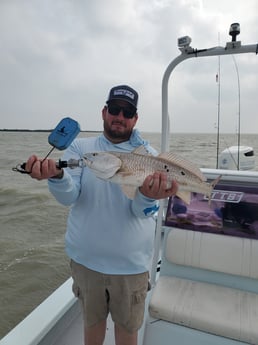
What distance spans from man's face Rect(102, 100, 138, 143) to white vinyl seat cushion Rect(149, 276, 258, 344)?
1433 millimetres

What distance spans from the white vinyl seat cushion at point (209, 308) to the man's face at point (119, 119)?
1.43 meters

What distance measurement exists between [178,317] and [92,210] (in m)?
1.19

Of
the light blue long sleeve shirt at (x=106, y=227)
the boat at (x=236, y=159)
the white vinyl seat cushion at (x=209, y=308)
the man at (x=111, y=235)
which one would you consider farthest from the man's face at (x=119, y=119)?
the boat at (x=236, y=159)

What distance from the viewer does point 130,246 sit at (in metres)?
1.96

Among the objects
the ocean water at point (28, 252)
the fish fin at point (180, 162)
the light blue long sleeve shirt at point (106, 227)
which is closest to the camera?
the fish fin at point (180, 162)

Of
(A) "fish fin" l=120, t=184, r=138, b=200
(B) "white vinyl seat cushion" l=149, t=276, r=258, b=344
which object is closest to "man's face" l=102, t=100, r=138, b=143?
(A) "fish fin" l=120, t=184, r=138, b=200

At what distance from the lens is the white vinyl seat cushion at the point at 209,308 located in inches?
90.4

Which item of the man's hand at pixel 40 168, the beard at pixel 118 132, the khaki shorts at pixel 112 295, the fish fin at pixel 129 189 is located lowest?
the khaki shorts at pixel 112 295

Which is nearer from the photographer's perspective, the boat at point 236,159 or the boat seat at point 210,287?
the boat seat at point 210,287

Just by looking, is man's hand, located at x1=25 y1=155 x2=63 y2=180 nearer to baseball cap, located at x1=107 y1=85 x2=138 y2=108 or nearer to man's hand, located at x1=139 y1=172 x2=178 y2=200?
man's hand, located at x1=139 y1=172 x2=178 y2=200

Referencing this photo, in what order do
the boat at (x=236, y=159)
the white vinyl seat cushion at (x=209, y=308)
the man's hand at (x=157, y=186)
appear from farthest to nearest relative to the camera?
the boat at (x=236, y=159) → the white vinyl seat cushion at (x=209, y=308) → the man's hand at (x=157, y=186)

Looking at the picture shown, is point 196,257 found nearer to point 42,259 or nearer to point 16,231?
point 42,259

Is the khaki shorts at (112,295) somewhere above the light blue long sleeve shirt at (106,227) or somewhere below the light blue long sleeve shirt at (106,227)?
below

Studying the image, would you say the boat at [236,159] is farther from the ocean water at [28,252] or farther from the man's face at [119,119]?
the man's face at [119,119]
